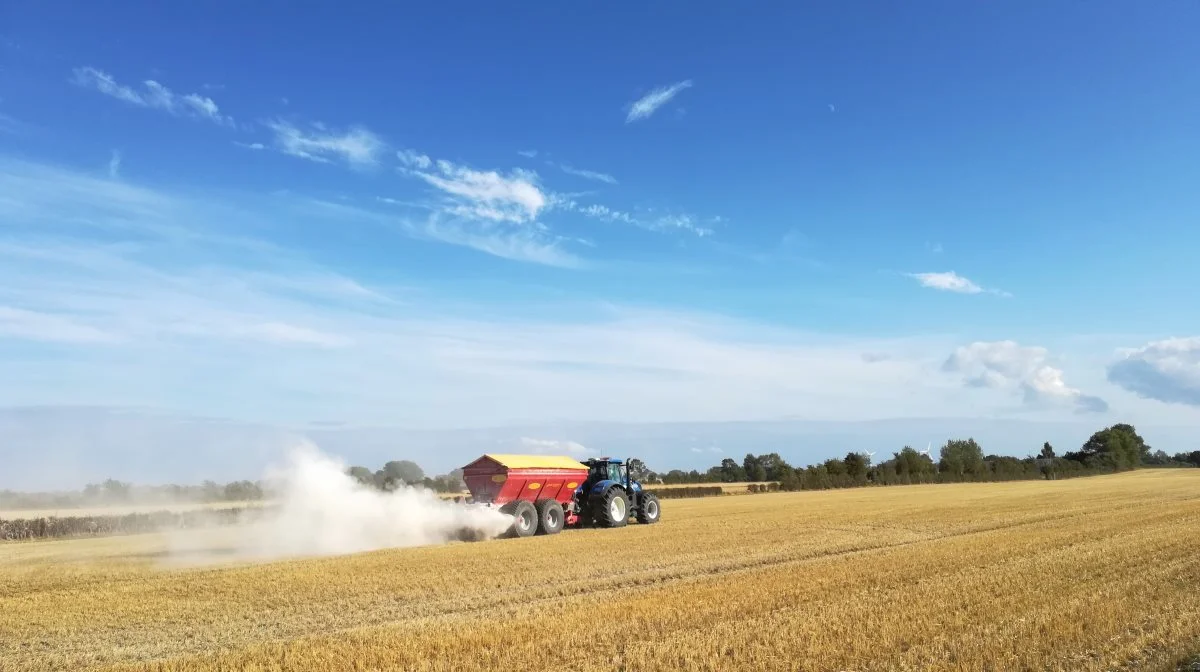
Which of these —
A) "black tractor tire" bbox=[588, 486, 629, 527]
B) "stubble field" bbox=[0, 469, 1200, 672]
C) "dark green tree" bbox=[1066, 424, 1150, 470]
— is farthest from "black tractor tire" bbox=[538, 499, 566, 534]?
"dark green tree" bbox=[1066, 424, 1150, 470]

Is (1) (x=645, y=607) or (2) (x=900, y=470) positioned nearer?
(1) (x=645, y=607)

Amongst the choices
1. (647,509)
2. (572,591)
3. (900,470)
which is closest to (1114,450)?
(900,470)

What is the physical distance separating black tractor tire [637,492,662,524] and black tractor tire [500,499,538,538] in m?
5.21

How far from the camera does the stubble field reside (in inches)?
348

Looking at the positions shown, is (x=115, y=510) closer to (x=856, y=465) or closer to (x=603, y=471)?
(x=603, y=471)

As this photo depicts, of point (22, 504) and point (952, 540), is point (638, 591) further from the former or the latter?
point (22, 504)

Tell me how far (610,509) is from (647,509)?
2581mm

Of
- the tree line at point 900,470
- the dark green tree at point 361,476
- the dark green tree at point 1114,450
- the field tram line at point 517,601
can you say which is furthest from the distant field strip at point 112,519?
the dark green tree at point 1114,450

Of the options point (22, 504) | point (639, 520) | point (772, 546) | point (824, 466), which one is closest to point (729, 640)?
point (772, 546)

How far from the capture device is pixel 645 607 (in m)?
11.5

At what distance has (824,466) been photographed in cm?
8350

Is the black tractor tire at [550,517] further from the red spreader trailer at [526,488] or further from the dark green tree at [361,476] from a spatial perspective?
the dark green tree at [361,476]

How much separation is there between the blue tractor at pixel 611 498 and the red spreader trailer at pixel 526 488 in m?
0.92

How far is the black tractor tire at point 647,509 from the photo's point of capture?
96.6 ft
